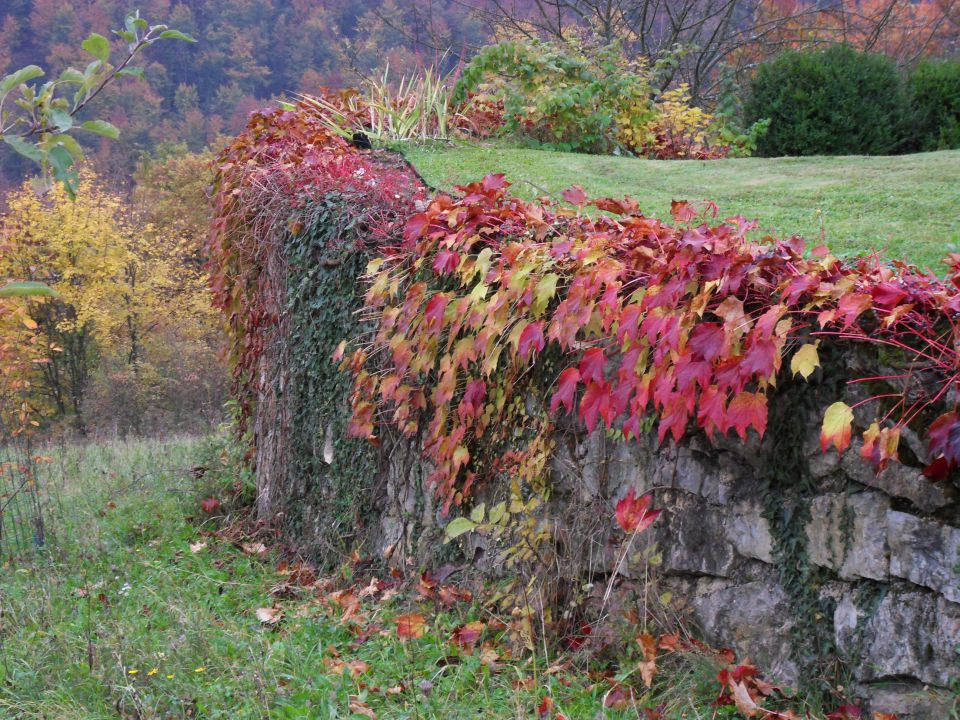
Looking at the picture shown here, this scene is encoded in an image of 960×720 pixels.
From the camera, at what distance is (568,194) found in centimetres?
362

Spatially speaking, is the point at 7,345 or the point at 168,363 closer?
the point at 7,345

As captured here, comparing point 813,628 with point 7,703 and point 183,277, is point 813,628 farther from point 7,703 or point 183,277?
point 183,277

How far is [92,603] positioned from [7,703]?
1.12 m

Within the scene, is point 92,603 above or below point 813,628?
below

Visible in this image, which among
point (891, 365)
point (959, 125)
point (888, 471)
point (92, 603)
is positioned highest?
point (959, 125)

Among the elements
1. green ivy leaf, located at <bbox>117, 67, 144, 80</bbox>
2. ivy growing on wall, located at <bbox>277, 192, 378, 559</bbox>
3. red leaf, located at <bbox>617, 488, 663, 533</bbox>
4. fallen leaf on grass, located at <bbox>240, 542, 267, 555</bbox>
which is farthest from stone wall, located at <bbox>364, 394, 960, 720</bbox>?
fallen leaf on grass, located at <bbox>240, 542, 267, 555</bbox>

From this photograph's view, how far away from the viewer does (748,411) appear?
2486 mm

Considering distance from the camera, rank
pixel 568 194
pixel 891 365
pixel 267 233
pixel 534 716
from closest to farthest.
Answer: pixel 891 365
pixel 534 716
pixel 568 194
pixel 267 233

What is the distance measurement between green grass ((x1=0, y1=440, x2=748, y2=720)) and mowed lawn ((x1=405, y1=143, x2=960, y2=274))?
2218mm

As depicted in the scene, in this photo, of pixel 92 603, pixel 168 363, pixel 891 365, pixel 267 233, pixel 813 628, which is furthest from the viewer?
pixel 168 363

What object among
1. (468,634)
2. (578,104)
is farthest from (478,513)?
(578,104)

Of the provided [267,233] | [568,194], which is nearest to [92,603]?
[267,233]

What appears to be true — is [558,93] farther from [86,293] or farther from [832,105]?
[86,293]

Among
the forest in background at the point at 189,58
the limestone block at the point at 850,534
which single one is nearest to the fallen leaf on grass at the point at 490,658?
the limestone block at the point at 850,534
